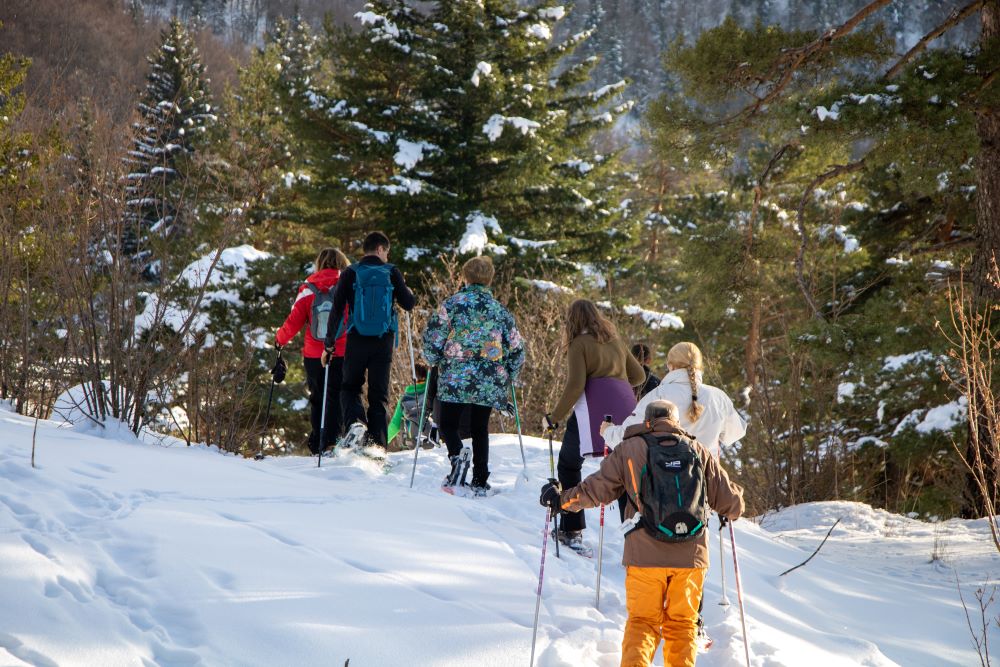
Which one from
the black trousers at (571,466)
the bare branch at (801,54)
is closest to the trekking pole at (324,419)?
the black trousers at (571,466)

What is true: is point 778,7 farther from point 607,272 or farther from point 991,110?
point 991,110

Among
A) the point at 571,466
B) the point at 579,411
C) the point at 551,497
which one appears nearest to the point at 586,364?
the point at 579,411

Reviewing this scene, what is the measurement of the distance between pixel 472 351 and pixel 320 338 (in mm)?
1763

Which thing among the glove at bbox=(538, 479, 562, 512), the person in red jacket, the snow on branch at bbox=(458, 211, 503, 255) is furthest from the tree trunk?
the snow on branch at bbox=(458, 211, 503, 255)

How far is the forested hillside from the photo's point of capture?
6.75 m

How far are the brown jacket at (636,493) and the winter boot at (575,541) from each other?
136cm

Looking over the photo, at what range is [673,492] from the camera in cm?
337

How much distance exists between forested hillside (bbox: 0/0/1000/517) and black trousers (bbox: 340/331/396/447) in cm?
146

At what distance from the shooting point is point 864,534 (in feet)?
27.7

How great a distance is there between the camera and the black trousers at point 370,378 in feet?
20.6

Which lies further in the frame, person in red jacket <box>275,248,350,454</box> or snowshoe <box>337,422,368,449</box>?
person in red jacket <box>275,248,350,454</box>

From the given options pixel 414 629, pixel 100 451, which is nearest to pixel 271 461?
pixel 100 451

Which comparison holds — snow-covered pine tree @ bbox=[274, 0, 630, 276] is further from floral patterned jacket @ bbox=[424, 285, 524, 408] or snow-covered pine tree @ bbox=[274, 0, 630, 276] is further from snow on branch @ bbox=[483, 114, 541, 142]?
floral patterned jacket @ bbox=[424, 285, 524, 408]

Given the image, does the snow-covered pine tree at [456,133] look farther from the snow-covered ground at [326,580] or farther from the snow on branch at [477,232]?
the snow-covered ground at [326,580]
